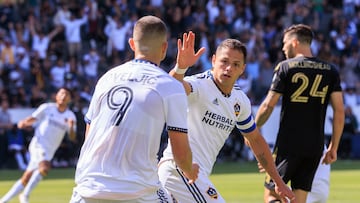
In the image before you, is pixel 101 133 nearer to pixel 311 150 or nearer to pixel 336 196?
pixel 311 150

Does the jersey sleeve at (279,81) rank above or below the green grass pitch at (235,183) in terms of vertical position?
above

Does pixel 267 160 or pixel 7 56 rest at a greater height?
pixel 267 160

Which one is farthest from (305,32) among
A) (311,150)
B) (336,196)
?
(336,196)

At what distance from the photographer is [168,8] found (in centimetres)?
3378

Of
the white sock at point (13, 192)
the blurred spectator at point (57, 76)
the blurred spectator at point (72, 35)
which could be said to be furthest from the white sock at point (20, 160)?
the white sock at point (13, 192)

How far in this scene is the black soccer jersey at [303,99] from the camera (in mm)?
10641

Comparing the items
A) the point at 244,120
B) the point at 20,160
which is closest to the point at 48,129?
the point at 20,160

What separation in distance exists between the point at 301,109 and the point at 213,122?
2.17 metres

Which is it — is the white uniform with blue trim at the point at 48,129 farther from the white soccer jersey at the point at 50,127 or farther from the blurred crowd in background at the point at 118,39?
the blurred crowd in background at the point at 118,39

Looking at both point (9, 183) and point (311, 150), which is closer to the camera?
point (311, 150)

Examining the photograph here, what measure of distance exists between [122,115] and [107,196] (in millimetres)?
619

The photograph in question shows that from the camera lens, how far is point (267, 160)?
9.01 metres

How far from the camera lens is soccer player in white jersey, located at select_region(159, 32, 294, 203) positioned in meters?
8.69

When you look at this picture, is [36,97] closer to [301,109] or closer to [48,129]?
[48,129]
